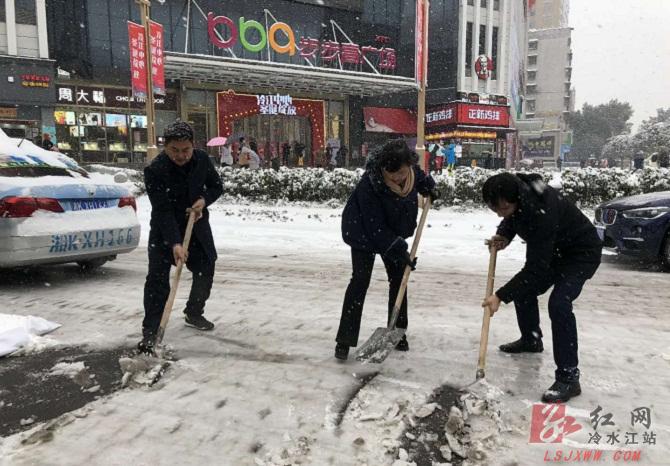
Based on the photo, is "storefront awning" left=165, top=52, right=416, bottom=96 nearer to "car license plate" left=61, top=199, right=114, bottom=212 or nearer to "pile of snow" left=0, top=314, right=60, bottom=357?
"car license plate" left=61, top=199, right=114, bottom=212

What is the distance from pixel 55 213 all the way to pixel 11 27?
20.8 m

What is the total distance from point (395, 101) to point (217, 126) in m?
11.8

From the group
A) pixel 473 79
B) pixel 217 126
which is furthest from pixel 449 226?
pixel 473 79

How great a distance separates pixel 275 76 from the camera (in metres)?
23.7

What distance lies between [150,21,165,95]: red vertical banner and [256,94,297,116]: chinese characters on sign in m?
10.6

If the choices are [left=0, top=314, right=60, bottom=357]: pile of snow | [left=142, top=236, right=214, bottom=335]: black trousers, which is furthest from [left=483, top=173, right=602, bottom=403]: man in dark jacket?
[left=0, top=314, right=60, bottom=357]: pile of snow

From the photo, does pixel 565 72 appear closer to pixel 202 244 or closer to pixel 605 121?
pixel 605 121

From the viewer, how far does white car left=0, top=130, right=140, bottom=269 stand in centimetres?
491

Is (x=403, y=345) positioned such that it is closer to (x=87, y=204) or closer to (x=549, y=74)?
(x=87, y=204)

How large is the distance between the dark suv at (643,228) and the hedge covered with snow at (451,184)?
462 centimetres

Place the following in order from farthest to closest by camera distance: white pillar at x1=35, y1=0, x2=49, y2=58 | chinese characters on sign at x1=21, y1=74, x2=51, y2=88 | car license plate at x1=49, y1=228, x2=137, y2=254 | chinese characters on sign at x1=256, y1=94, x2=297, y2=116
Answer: chinese characters on sign at x1=256, y1=94, x2=297, y2=116 → white pillar at x1=35, y1=0, x2=49, y2=58 → chinese characters on sign at x1=21, y1=74, x2=51, y2=88 → car license plate at x1=49, y1=228, x2=137, y2=254

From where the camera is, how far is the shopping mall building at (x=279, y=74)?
22812mm

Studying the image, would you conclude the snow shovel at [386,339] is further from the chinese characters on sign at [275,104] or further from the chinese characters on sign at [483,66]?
the chinese characters on sign at [483,66]

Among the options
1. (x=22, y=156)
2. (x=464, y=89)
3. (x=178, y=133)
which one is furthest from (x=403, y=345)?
(x=464, y=89)
